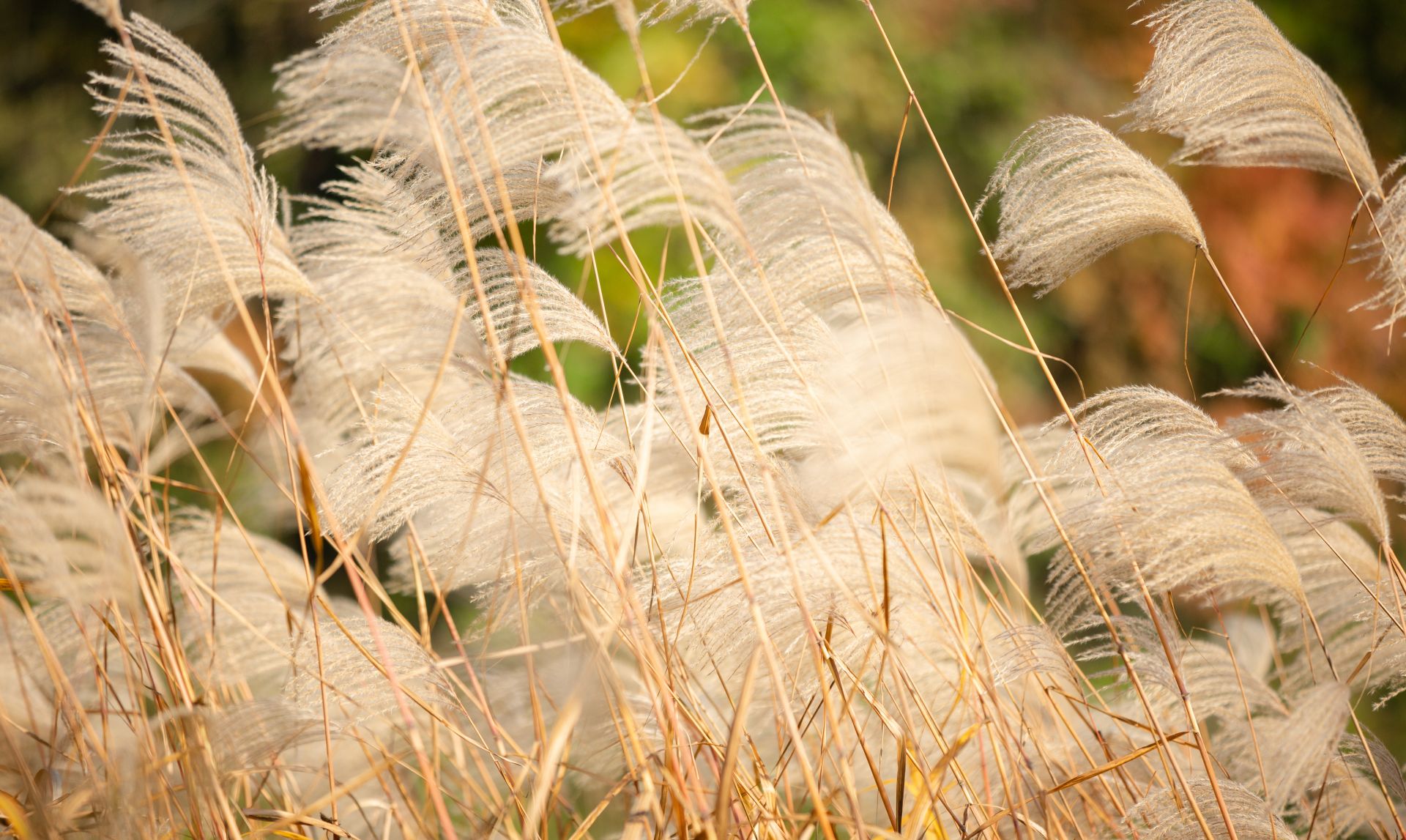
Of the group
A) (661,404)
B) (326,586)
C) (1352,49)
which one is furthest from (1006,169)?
(1352,49)

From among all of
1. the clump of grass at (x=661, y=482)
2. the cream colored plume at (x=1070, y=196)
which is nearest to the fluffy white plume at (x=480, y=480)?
the clump of grass at (x=661, y=482)

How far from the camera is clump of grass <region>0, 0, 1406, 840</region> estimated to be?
3.27 ft

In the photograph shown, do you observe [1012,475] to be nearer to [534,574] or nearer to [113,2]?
[534,574]

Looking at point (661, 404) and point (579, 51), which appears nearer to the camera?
point (661, 404)

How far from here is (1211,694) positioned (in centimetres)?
137

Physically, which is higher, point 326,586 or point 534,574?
point 534,574

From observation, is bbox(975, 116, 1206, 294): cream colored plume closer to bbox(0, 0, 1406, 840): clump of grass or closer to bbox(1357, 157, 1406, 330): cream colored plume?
bbox(0, 0, 1406, 840): clump of grass

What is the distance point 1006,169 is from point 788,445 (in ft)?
1.50

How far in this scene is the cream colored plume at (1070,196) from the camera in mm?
1238

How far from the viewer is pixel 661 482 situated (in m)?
1.38

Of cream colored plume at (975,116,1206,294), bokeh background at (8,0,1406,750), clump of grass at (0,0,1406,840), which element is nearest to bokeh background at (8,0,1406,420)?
bokeh background at (8,0,1406,750)

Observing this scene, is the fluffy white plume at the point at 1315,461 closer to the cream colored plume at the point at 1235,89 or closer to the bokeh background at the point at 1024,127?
the cream colored plume at the point at 1235,89

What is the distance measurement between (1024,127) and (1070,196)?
2902 mm

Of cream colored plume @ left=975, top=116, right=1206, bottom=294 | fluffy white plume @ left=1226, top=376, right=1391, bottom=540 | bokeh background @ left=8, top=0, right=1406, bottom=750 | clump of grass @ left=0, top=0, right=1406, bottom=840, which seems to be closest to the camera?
clump of grass @ left=0, top=0, right=1406, bottom=840
